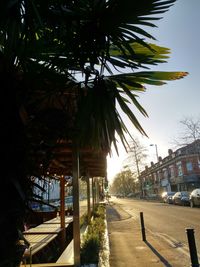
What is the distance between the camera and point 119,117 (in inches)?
122

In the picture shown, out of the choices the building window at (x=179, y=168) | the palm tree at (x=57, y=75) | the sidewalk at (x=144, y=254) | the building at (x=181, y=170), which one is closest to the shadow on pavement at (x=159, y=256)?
the sidewalk at (x=144, y=254)

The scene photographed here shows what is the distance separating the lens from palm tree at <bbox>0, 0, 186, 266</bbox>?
234 cm

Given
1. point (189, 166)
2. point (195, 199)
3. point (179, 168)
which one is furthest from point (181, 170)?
point (195, 199)

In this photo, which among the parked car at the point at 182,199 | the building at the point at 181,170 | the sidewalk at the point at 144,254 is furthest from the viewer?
the building at the point at 181,170

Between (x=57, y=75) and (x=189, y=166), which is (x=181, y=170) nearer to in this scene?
(x=189, y=166)

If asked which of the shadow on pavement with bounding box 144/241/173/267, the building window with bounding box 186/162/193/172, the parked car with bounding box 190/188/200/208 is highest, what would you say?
the building window with bounding box 186/162/193/172

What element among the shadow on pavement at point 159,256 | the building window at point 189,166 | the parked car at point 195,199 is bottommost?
the shadow on pavement at point 159,256

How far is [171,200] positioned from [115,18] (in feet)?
107

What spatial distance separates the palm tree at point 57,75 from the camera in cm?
234

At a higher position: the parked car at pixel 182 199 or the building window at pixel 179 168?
the building window at pixel 179 168

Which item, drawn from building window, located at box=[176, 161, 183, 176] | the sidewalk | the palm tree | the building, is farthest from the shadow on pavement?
building window, located at box=[176, 161, 183, 176]

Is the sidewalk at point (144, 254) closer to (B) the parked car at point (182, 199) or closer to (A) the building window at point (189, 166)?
(B) the parked car at point (182, 199)

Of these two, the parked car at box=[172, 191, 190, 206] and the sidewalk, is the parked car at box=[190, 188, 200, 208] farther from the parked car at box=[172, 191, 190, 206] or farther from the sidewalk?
the sidewalk

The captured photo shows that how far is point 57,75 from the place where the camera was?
115 inches
